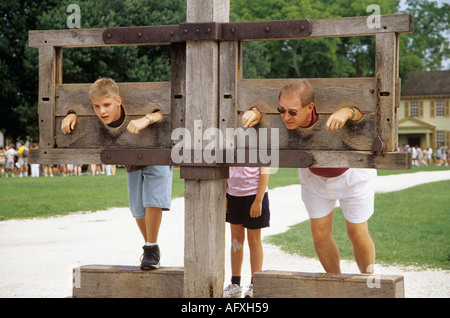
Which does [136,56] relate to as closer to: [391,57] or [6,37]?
[6,37]

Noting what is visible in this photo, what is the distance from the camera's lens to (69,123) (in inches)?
183

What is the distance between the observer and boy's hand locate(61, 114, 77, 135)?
15.3ft

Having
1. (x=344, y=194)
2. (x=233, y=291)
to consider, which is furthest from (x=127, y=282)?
(x=344, y=194)

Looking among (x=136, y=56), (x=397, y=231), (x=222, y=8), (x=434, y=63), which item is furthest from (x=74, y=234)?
(x=434, y=63)

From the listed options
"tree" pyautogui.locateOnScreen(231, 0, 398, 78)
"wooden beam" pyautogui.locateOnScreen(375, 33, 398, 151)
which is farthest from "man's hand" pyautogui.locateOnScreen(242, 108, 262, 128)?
"tree" pyautogui.locateOnScreen(231, 0, 398, 78)

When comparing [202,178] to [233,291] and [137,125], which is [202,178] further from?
[233,291]

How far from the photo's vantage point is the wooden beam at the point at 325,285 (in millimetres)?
4367

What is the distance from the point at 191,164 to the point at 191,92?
472 millimetres

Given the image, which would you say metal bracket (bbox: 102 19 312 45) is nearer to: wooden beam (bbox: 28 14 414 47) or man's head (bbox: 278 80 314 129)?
wooden beam (bbox: 28 14 414 47)

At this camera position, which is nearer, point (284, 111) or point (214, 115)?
point (284, 111)

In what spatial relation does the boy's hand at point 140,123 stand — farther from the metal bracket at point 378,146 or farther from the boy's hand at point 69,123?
the metal bracket at point 378,146

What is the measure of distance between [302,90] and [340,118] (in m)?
0.30

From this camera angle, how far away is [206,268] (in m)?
4.38

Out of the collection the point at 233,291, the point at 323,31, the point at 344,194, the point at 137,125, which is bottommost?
the point at 233,291
